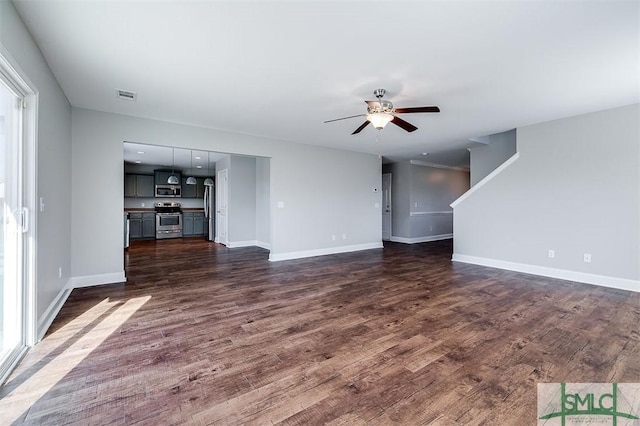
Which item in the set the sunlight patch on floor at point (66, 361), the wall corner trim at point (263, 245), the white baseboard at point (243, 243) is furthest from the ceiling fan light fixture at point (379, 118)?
the white baseboard at point (243, 243)

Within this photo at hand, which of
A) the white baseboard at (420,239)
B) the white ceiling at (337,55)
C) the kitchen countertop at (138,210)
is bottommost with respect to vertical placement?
the white baseboard at (420,239)

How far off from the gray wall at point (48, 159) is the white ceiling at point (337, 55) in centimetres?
15

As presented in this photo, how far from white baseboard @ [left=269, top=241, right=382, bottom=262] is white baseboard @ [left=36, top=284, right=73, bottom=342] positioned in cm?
313

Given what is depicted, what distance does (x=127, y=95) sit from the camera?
3.42 metres

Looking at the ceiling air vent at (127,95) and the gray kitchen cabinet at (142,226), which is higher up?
the ceiling air vent at (127,95)

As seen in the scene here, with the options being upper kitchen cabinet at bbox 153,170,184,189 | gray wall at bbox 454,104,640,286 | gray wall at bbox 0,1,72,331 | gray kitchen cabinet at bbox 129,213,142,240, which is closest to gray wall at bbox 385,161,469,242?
gray wall at bbox 454,104,640,286

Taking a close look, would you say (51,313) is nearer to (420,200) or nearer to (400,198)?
(400,198)

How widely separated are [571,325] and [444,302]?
1.11 meters

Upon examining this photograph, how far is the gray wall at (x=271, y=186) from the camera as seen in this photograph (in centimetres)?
393

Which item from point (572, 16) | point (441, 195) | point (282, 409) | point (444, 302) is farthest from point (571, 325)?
point (441, 195)

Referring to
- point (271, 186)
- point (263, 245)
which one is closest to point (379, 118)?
point (271, 186)

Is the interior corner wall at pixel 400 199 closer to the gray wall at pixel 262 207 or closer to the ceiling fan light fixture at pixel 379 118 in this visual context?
the gray wall at pixel 262 207

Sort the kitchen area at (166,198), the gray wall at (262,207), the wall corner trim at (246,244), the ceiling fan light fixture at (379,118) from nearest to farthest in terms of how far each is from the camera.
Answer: the ceiling fan light fixture at (379,118)
the gray wall at (262,207)
the wall corner trim at (246,244)
the kitchen area at (166,198)

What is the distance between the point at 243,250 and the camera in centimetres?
697
